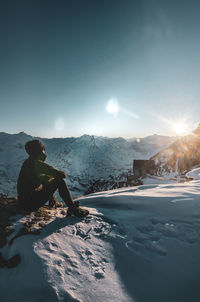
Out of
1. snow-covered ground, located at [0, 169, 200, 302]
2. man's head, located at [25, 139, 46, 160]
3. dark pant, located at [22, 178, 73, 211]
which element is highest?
man's head, located at [25, 139, 46, 160]

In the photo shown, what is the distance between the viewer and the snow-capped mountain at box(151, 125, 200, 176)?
11828 mm

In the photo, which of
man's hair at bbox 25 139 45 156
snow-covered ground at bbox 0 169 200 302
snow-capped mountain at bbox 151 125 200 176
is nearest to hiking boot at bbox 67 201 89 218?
snow-covered ground at bbox 0 169 200 302

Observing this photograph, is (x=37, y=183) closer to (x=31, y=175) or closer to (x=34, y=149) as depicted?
(x=31, y=175)

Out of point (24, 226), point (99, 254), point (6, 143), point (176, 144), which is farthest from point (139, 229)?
point (6, 143)

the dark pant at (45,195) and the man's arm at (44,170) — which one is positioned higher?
the man's arm at (44,170)

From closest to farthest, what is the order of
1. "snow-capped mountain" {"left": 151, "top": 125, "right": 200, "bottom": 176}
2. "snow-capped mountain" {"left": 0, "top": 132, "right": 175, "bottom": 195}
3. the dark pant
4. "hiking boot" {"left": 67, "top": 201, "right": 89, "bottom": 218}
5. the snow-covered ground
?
the snow-covered ground, the dark pant, "hiking boot" {"left": 67, "top": 201, "right": 89, "bottom": 218}, "snow-capped mountain" {"left": 151, "top": 125, "right": 200, "bottom": 176}, "snow-capped mountain" {"left": 0, "top": 132, "right": 175, "bottom": 195}

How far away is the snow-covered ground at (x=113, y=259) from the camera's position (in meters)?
1.40

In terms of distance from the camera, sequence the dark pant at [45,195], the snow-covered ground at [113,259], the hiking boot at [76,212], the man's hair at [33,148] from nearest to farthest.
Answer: the snow-covered ground at [113,259]
the dark pant at [45,195]
the hiking boot at [76,212]
the man's hair at [33,148]

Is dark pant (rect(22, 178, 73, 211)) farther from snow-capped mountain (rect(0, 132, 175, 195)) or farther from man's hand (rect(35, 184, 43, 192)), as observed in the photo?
snow-capped mountain (rect(0, 132, 175, 195))

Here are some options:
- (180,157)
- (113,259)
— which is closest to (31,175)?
(113,259)

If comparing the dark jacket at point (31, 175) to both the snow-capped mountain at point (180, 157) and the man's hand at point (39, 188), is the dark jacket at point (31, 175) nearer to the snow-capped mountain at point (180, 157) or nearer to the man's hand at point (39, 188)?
the man's hand at point (39, 188)

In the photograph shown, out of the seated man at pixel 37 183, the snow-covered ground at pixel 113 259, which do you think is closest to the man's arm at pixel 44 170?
the seated man at pixel 37 183

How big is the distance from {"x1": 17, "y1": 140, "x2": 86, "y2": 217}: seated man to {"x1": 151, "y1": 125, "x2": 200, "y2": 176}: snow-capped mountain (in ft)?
35.6

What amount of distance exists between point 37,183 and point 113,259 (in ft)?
5.94
